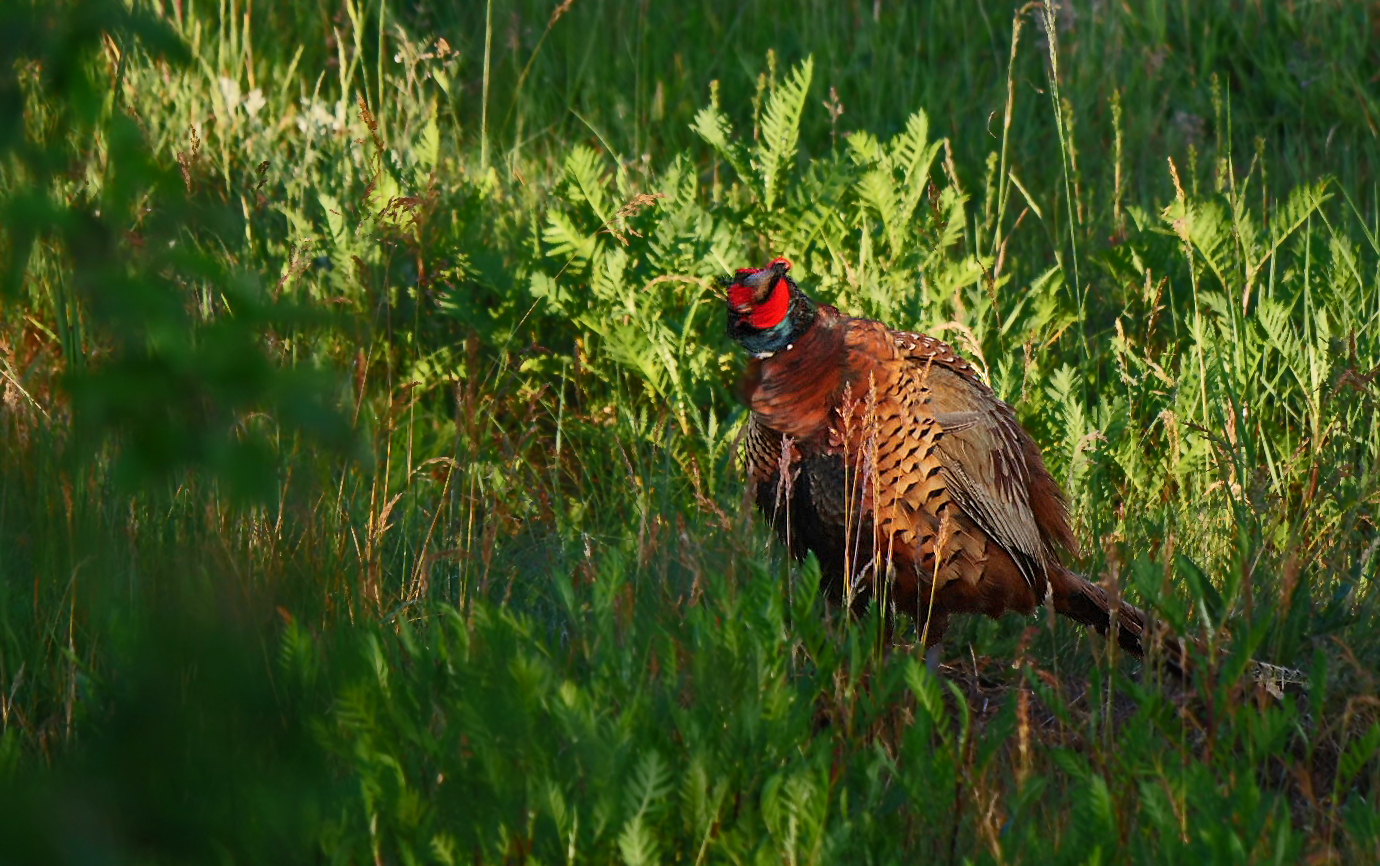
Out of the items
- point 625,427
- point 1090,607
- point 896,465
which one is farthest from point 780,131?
point 1090,607

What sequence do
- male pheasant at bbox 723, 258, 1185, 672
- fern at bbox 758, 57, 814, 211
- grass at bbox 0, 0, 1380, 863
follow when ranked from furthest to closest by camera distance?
fern at bbox 758, 57, 814, 211 → male pheasant at bbox 723, 258, 1185, 672 → grass at bbox 0, 0, 1380, 863

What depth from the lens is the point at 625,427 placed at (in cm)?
406

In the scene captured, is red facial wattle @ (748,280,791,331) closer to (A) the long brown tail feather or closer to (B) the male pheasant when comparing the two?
(B) the male pheasant

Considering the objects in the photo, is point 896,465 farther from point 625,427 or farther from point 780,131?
point 780,131

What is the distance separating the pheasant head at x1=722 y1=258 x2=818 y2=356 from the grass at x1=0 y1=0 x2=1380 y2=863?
29 centimetres

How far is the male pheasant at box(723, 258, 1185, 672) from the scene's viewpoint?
10.7 feet

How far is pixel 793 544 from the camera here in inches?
133

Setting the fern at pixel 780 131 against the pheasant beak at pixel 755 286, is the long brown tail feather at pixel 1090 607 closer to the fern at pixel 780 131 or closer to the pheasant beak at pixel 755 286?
the pheasant beak at pixel 755 286

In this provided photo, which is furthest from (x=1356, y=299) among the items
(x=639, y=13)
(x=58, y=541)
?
(x=58, y=541)

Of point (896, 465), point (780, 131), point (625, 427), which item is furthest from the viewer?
point (780, 131)

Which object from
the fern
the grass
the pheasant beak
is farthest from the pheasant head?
the fern

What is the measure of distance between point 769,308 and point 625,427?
859 millimetres

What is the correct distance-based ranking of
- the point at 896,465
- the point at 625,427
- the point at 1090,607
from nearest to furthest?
the point at 896,465 < the point at 1090,607 < the point at 625,427

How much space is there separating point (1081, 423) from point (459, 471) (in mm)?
1515
